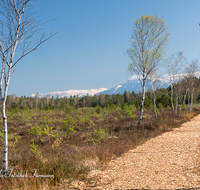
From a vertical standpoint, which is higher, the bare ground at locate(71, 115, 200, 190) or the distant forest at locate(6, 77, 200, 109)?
the distant forest at locate(6, 77, 200, 109)

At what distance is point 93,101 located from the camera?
8625cm

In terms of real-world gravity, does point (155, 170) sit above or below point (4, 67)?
below

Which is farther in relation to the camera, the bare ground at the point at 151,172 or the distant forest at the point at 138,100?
the distant forest at the point at 138,100

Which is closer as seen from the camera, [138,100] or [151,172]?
[151,172]

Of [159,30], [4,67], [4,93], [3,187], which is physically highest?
[159,30]

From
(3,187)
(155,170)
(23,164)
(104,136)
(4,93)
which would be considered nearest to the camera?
(3,187)

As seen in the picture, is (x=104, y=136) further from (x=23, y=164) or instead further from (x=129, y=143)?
(x=23, y=164)

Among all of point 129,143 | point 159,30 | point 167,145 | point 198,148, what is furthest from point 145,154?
point 159,30

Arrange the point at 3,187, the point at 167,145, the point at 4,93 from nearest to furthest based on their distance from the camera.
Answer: the point at 3,187, the point at 4,93, the point at 167,145

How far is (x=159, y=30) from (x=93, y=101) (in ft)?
245

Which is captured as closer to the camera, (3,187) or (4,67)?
(3,187)

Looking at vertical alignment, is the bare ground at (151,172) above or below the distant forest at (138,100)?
below

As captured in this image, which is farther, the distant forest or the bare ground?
the distant forest

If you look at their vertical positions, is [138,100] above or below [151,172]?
above
